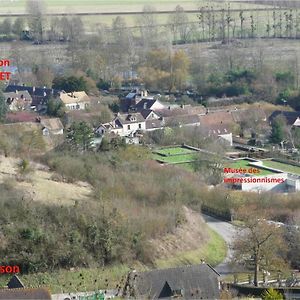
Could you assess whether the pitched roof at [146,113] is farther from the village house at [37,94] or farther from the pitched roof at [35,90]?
the pitched roof at [35,90]

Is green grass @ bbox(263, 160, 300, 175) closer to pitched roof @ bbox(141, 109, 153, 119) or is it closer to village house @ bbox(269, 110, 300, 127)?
village house @ bbox(269, 110, 300, 127)

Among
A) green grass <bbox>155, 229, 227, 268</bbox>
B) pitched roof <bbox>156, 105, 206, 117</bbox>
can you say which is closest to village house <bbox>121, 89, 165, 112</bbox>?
pitched roof <bbox>156, 105, 206, 117</bbox>

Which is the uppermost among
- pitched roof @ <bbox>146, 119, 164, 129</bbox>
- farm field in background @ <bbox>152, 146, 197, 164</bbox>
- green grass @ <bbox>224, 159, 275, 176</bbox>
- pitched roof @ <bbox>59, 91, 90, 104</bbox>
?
pitched roof @ <bbox>59, 91, 90, 104</bbox>

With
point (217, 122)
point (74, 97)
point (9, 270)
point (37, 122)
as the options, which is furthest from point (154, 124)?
point (9, 270)

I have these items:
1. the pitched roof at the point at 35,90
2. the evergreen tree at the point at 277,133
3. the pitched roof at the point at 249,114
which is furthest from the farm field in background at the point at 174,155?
the pitched roof at the point at 35,90

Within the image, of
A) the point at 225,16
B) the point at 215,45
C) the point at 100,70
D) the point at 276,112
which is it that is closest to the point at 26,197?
the point at 276,112

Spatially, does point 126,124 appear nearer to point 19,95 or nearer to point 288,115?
point 288,115

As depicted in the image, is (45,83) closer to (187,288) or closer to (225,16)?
(225,16)
